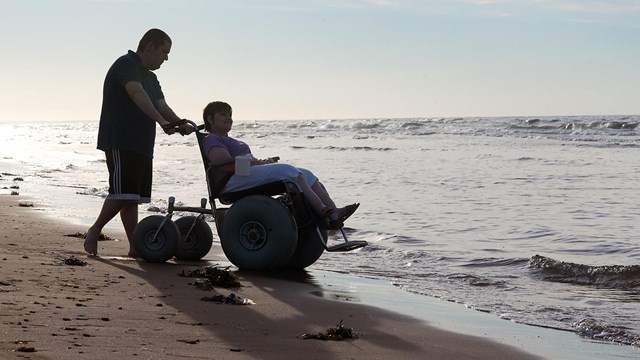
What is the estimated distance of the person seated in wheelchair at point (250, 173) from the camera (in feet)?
23.5

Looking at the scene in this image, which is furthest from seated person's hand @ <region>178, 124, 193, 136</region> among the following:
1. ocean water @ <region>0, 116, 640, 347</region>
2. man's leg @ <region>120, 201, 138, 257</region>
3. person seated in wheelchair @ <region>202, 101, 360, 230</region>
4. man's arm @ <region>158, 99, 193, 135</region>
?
ocean water @ <region>0, 116, 640, 347</region>

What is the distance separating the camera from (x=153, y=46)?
25.1 feet

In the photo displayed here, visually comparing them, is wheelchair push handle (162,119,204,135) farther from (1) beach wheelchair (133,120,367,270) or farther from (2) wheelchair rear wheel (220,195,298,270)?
(2) wheelchair rear wheel (220,195,298,270)

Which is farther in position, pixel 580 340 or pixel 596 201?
pixel 596 201

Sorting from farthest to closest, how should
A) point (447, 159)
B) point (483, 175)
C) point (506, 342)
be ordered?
point (447, 159)
point (483, 175)
point (506, 342)

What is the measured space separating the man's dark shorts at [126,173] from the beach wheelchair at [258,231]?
0.27 m

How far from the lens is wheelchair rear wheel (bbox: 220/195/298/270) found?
283 inches

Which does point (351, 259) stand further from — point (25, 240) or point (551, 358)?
point (551, 358)

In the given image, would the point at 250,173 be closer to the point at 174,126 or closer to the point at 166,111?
the point at 174,126

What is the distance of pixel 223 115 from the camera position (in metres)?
7.55

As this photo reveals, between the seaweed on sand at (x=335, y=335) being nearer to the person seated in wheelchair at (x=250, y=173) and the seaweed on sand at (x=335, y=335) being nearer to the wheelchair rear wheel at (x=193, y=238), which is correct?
the person seated in wheelchair at (x=250, y=173)

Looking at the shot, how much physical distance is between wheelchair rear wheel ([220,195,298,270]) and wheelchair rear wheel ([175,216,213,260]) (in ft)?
1.59

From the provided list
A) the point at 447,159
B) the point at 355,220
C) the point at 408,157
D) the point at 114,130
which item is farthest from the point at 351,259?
the point at 408,157

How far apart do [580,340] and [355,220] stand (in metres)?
6.81
